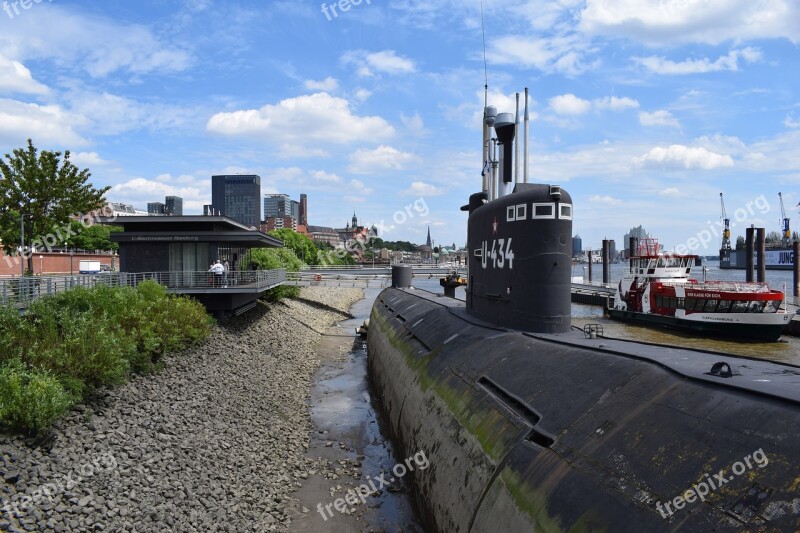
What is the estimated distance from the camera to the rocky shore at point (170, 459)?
8.84m

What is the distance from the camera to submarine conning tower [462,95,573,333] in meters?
11.6

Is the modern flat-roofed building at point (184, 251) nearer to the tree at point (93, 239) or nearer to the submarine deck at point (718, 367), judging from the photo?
the submarine deck at point (718, 367)

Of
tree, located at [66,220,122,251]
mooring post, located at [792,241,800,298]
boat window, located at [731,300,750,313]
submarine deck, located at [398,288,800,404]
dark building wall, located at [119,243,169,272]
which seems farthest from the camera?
tree, located at [66,220,122,251]

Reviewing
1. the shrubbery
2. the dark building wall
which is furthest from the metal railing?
the shrubbery

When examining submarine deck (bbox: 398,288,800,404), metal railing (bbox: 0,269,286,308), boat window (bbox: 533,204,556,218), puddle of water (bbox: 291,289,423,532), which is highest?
boat window (bbox: 533,204,556,218)

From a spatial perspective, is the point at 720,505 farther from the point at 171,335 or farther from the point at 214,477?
the point at 171,335

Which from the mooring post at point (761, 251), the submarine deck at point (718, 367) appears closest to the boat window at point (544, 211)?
the submarine deck at point (718, 367)

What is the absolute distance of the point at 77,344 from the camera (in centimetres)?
1283

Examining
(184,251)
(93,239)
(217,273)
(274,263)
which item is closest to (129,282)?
(184,251)

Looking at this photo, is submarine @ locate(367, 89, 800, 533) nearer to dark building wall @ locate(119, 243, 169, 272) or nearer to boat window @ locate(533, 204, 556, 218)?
boat window @ locate(533, 204, 556, 218)

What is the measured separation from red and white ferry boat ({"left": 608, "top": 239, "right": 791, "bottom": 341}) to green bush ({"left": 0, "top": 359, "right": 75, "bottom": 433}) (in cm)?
3637

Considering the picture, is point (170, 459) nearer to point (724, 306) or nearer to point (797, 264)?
point (724, 306)

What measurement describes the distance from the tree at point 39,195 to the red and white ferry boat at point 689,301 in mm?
39010

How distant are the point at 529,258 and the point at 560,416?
487 cm
